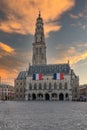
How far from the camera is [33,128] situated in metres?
39.0

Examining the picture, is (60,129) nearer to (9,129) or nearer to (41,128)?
(41,128)

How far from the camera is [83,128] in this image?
3903cm

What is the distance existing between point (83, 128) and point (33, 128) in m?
6.38

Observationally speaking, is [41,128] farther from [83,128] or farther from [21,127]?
[83,128]

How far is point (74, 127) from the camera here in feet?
132

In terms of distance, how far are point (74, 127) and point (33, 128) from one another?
5.48 meters

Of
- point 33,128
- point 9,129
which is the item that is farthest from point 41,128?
point 9,129

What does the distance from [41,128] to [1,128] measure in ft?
16.7

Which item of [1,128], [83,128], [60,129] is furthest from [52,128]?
[1,128]

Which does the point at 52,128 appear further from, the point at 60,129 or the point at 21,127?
the point at 21,127

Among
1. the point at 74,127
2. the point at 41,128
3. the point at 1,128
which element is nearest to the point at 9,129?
the point at 1,128

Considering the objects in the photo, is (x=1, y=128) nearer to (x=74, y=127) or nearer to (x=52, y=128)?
(x=52, y=128)

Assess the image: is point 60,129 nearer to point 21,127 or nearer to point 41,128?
point 41,128

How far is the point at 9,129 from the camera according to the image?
38.0 meters
